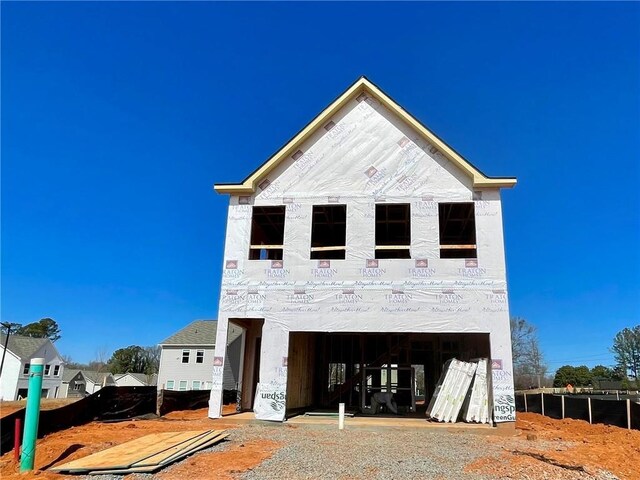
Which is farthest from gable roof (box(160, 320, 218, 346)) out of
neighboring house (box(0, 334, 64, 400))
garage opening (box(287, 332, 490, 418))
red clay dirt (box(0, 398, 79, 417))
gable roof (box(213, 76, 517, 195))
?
gable roof (box(213, 76, 517, 195))

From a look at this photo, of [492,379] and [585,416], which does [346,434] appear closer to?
[492,379]

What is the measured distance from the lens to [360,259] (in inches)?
625

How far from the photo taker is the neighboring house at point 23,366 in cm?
4756

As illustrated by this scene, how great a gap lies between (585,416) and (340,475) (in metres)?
14.5

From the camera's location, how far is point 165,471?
810 centimetres

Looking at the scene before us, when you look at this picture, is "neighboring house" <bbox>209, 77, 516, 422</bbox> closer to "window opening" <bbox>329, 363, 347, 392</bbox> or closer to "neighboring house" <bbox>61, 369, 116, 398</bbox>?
"window opening" <bbox>329, 363, 347, 392</bbox>

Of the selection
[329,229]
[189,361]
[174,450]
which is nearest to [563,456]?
[174,450]

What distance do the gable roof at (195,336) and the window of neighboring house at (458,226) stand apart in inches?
996

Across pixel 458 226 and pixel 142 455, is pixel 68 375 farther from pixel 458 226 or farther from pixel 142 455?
pixel 142 455

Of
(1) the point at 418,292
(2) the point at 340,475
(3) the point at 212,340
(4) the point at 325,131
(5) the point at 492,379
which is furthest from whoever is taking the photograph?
(3) the point at 212,340

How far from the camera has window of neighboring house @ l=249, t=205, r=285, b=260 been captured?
17.5m

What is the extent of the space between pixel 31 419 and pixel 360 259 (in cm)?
1025

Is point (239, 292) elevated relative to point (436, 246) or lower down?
lower down

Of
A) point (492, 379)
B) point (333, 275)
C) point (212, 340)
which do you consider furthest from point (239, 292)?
point (212, 340)
